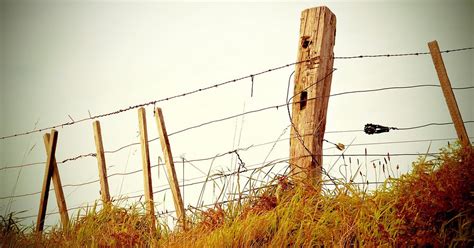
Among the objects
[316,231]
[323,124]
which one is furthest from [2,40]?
[316,231]

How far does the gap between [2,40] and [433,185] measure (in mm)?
4847

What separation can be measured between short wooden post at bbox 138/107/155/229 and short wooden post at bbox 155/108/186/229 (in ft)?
0.71

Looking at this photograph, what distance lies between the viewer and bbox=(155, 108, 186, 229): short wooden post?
281 cm

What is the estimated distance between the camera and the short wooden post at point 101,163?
3551 millimetres

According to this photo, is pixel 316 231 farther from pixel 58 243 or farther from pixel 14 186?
pixel 14 186

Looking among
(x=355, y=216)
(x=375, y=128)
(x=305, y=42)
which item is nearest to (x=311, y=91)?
(x=305, y=42)

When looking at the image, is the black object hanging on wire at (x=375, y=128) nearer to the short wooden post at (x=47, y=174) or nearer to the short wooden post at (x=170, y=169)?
the short wooden post at (x=170, y=169)

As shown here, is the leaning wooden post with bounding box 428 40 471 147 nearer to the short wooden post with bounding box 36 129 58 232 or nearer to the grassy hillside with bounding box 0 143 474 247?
the grassy hillside with bounding box 0 143 474 247

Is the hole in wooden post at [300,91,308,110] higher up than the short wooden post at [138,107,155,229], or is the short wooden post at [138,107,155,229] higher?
the hole in wooden post at [300,91,308,110]

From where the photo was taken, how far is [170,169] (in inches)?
119

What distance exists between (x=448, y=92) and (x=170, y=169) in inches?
90.7

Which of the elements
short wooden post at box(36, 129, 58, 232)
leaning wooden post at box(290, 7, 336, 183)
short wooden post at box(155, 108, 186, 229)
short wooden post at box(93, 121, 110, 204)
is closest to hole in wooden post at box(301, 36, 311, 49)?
leaning wooden post at box(290, 7, 336, 183)

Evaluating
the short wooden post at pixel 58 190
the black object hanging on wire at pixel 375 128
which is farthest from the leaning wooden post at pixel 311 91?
the short wooden post at pixel 58 190

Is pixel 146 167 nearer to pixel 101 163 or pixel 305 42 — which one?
pixel 101 163
